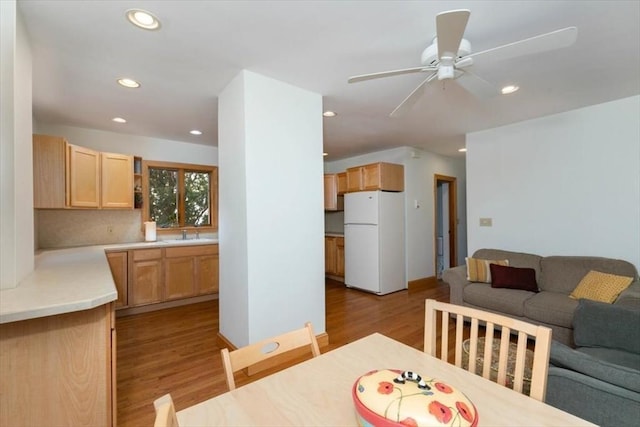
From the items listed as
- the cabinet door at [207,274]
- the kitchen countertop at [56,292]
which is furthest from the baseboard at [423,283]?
the kitchen countertop at [56,292]

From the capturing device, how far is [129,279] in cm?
362

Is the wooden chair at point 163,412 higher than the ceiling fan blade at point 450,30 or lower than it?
lower

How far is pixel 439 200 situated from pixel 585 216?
304 centimetres

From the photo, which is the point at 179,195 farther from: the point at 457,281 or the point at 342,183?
the point at 457,281

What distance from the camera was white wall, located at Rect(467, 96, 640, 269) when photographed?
2.96 m

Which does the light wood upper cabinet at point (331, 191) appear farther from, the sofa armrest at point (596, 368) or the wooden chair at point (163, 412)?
the wooden chair at point (163, 412)

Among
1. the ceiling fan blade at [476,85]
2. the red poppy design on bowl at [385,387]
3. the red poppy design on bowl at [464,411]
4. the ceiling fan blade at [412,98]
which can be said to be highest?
the ceiling fan blade at [476,85]

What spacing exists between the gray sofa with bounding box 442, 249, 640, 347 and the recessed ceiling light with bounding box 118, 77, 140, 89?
12.3 feet

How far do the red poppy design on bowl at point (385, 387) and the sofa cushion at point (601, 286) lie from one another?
289 cm

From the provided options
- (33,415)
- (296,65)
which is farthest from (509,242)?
(33,415)

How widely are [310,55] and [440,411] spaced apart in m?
2.15

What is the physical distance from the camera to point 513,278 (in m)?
3.17

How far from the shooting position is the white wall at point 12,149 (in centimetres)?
143

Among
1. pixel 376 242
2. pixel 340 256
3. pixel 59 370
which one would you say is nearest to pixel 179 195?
pixel 340 256
